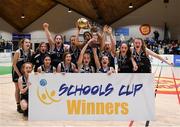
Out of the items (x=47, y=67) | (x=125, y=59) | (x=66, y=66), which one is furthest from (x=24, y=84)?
(x=125, y=59)

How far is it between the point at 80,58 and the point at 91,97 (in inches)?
27.5

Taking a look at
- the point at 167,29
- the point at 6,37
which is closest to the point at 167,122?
the point at 167,29

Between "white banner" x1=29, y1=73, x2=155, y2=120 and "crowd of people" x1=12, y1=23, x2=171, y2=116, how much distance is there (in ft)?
0.64

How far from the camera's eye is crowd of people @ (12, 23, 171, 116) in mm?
5449

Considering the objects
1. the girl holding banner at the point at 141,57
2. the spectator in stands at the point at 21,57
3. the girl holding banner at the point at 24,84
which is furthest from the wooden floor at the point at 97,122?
the girl holding banner at the point at 141,57

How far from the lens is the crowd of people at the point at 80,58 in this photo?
545 cm

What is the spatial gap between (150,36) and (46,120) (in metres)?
23.6

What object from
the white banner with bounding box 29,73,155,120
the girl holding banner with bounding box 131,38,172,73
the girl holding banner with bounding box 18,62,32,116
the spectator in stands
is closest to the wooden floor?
the white banner with bounding box 29,73,155,120

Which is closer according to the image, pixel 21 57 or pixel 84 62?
pixel 84 62

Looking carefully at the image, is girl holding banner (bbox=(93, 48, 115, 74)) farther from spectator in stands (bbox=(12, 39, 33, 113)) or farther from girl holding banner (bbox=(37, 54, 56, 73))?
spectator in stands (bbox=(12, 39, 33, 113))

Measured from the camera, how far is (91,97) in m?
5.12

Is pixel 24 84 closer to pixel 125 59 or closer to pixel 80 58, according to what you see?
pixel 80 58

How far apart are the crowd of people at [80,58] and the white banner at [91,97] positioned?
0.64 ft

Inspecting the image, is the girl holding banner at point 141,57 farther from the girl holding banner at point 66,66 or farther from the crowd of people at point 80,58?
the girl holding banner at point 66,66
